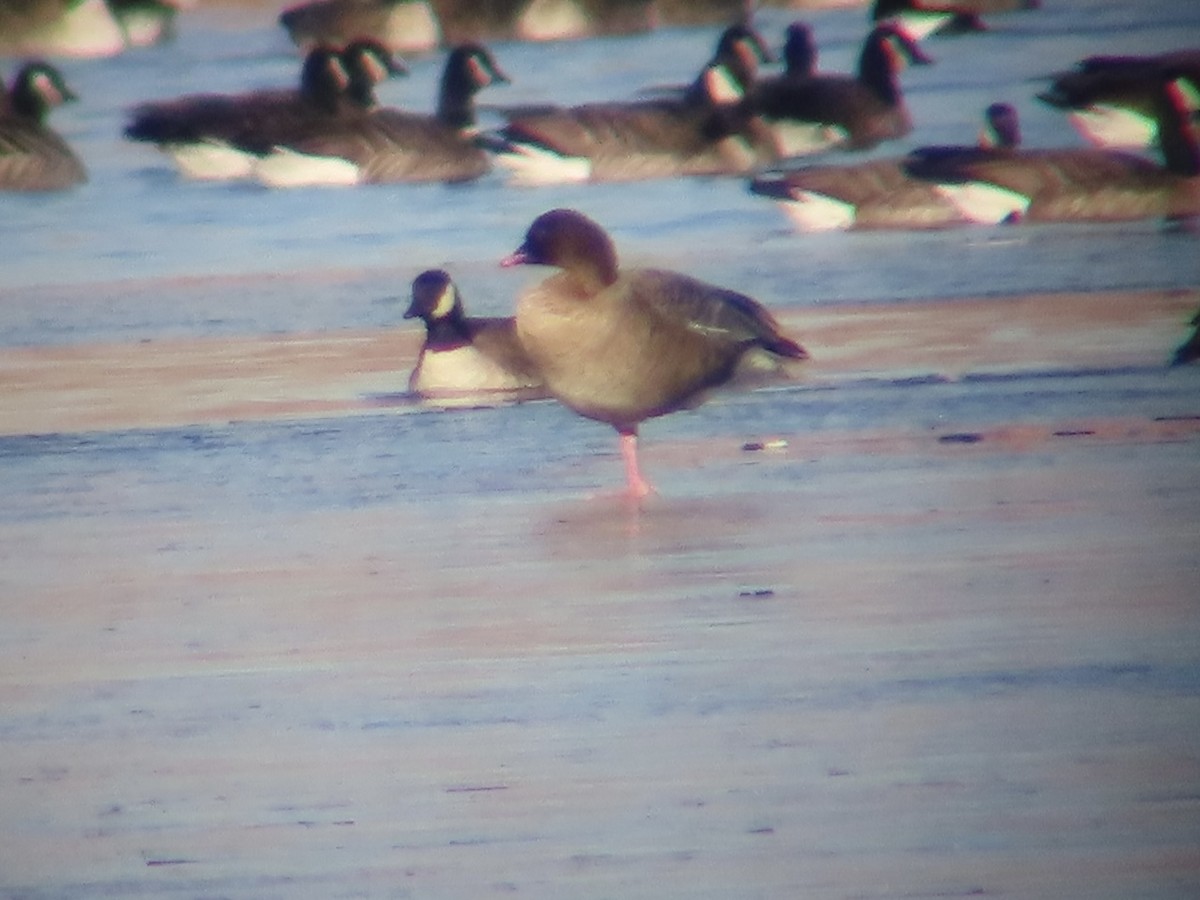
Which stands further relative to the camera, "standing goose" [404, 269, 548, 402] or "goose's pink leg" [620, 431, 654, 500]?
"standing goose" [404, 269, 548, 402]

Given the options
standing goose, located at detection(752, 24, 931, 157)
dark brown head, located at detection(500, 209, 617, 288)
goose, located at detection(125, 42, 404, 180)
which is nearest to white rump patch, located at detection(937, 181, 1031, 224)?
standing goose, located at detection(752, 24, 931, 157)

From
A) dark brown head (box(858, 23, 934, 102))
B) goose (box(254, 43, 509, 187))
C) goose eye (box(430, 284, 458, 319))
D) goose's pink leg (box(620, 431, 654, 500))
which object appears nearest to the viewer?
goose's pink leg (box(620, 431, 654, 500))

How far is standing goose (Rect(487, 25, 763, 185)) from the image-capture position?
1620 cm

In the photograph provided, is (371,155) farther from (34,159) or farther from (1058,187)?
(1058,187)

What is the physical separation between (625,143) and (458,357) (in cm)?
778

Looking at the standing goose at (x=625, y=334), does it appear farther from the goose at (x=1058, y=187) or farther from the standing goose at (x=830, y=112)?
the standing goose at (x=830, y=112)

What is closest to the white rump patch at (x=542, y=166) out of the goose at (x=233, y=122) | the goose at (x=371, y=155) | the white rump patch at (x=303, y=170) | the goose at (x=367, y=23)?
the goose at (x=371, y=155)

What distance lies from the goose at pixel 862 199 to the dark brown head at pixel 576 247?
5.75 m

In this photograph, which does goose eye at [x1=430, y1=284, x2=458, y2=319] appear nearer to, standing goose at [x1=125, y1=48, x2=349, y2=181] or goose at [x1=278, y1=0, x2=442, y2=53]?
standing goose at [x1=125, y1=48, x2=349, y2=181]

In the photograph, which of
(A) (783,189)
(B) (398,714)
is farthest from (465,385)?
(A) (783,189)

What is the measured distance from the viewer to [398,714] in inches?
221

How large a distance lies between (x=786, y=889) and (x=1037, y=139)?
544 inches

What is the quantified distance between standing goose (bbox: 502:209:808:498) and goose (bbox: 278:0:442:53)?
17985 mm

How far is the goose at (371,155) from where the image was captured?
16.7 metres
